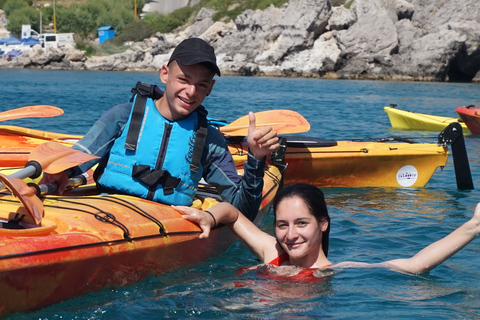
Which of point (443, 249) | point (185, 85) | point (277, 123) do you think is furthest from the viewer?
point (277, 123)

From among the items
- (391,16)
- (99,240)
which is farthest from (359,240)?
(391,16)

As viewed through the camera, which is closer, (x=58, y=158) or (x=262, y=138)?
(x=262, y=138)

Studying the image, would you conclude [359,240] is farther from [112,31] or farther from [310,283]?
[112,31]

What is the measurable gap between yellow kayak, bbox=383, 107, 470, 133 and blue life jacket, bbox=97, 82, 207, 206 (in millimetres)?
8966

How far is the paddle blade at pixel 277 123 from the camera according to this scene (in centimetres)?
604

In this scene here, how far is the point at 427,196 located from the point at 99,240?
15.0ft

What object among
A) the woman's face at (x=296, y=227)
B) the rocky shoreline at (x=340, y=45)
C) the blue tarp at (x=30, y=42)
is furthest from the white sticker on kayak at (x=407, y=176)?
the blue tarp at (x=30, y=42)

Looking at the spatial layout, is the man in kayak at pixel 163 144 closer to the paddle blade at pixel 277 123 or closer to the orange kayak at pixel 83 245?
the orange kayak at pixel 83 245

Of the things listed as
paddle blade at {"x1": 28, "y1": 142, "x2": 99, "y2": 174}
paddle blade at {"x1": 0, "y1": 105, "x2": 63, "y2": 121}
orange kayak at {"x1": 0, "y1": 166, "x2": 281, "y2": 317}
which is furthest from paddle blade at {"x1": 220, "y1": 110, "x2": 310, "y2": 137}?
paddle blade at {"x1": 28, "y1": 142, "x2": 99, "y2": 174}

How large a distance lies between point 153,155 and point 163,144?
83 mm

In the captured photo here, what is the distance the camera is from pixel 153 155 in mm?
3355

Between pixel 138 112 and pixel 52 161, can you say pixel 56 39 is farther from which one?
pixel 52 161

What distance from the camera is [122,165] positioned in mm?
3336

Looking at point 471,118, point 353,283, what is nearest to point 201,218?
point 353,283
